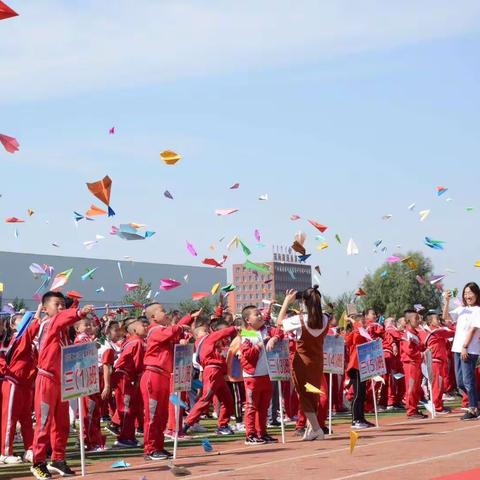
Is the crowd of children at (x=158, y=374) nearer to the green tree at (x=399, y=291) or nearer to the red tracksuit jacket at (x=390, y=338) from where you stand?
the red tracksuit jacket at (x=390, y=338)

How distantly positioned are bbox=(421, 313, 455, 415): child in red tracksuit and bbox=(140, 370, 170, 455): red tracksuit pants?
7435 millimetres

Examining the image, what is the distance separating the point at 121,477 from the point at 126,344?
4.50 meters

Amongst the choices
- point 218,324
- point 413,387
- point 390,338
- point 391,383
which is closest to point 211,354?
point 218,324

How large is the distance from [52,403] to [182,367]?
2.34m

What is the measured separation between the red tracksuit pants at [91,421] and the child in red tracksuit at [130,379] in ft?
1.82

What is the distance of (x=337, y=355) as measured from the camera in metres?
16.8

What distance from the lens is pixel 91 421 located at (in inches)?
599

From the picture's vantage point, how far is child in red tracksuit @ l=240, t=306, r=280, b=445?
→ 14922mm

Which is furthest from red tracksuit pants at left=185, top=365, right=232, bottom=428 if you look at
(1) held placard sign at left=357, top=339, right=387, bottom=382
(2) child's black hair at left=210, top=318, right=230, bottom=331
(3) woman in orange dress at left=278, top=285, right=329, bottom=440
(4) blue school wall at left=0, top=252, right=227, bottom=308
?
(4) blue school wall at left=0, top=252, right=227, bottom=308

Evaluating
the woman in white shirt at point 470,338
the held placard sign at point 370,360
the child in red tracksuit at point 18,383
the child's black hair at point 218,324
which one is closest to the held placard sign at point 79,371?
the child in red tracksuit at point 18,383

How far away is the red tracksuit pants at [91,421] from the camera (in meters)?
15.1

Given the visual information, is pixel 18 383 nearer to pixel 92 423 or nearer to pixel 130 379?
pixel 92 423

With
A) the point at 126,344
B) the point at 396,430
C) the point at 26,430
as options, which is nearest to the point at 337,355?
the point at 396,430

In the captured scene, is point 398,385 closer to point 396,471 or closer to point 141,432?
point 141,432
